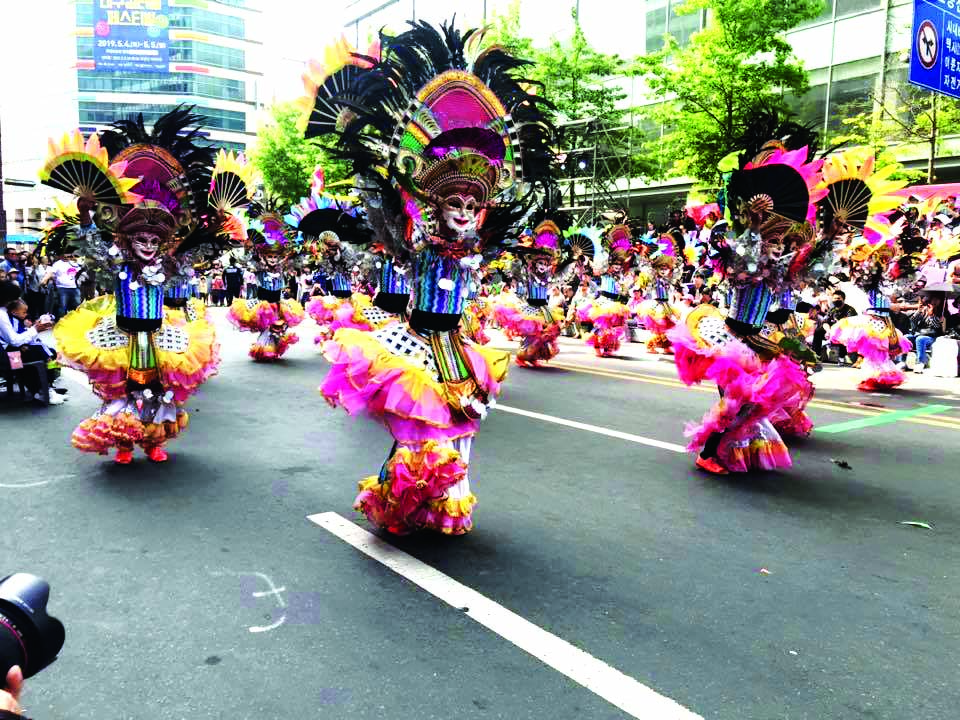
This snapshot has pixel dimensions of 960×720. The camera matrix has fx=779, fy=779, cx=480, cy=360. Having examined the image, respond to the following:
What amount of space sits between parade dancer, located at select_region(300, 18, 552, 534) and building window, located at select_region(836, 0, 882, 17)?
842 inches

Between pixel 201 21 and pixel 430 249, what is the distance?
6130cm

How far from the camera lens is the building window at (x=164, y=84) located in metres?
55.2

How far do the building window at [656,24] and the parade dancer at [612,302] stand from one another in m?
13.0

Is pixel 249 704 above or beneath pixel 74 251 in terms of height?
beneath

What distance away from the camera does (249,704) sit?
2803 mm

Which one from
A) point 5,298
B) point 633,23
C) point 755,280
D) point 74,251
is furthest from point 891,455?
point 633,23

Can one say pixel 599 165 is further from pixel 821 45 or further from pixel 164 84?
pixel 164 84

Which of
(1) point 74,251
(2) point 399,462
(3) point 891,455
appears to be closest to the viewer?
(2) point 399,462

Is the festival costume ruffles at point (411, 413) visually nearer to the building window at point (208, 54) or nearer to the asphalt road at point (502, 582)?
the asphalt road at point (502, 582)

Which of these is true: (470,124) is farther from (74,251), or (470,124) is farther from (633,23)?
(633,23)

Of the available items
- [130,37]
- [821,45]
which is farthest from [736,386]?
[130,37]

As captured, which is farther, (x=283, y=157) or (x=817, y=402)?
(x=283, y=157)

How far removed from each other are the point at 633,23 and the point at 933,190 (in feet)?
49.8

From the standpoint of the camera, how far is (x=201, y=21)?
57.0 m
